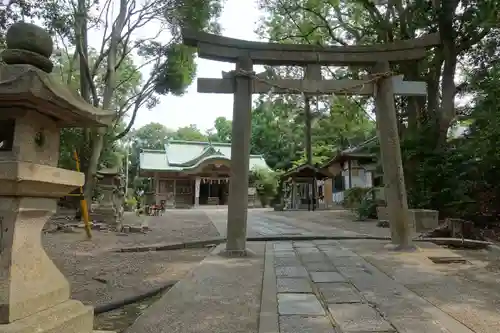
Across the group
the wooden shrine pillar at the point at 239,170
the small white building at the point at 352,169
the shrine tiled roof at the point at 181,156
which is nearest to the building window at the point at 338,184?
the small white building at the point at 352,169

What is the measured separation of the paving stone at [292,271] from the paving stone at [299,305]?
1.02 m

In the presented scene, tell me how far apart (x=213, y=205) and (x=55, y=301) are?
31479 millimetres

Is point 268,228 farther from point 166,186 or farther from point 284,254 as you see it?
point 166,186

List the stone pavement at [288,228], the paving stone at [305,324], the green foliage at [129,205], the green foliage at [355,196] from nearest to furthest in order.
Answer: the paving stone at [305,324], the stone pavement at [288,228], the green foliage at [355,196], the green foliage at [129,205]

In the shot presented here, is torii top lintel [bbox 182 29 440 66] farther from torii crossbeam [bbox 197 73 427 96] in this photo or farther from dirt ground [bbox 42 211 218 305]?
dirt ground [bbox 42 211 218 305]

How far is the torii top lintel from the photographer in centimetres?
685

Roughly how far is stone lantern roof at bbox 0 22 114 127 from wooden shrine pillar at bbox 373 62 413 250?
19.1 ft

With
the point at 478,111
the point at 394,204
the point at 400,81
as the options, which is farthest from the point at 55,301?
the point at 478,111

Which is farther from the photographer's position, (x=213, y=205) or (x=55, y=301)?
(x=213, y=205)

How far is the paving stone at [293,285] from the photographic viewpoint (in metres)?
4.30

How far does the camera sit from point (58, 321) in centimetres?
264

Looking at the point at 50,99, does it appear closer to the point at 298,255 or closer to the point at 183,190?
A: the point at 298,255

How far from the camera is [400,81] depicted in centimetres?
752

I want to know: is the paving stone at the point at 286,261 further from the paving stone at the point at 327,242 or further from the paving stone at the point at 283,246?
the paving stone at the point at 327,242
